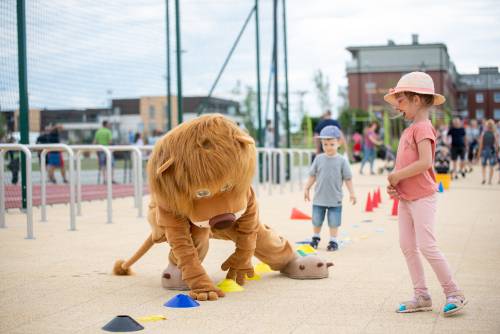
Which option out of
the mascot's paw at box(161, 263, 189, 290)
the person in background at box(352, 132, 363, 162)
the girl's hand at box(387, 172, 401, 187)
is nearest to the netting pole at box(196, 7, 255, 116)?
the mascot's paw at box(161, 263, 189, 290)

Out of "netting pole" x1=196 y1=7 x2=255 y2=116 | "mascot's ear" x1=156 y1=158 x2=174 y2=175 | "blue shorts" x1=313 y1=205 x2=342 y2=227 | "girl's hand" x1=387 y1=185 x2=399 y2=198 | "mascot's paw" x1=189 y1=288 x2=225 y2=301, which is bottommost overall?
"mascot's paw" x1=189 y1=288 x2=225 y2=301

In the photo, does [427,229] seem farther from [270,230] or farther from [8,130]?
[8,130]

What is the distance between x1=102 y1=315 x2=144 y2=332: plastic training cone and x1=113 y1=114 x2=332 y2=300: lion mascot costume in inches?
35.0

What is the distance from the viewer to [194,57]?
633 inches

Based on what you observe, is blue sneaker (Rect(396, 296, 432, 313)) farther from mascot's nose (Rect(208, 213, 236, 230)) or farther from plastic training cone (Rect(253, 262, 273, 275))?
plastic training cone (Rect(253, 262, 273, 275))

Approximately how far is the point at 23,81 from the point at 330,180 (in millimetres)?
5365

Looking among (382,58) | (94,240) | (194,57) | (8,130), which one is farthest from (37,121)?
(382,58)

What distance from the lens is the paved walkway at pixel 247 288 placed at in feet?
14.3

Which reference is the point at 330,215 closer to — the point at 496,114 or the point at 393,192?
the point at 393,192

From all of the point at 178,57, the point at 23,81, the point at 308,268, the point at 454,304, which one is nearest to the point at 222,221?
the point at 308,268

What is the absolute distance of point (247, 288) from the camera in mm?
5578

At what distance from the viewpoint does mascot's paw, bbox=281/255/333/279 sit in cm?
589

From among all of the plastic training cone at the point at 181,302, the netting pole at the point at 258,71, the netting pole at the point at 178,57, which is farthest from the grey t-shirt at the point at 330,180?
the netting pole at the point at 258,71

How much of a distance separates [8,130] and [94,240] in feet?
12.7
